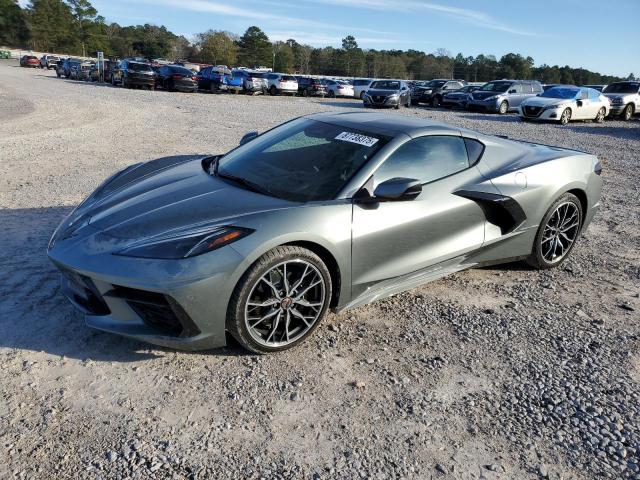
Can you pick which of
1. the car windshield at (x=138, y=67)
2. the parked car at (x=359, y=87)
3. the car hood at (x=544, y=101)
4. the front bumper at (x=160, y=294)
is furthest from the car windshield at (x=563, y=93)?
the car windshield at (x=138, y=67)

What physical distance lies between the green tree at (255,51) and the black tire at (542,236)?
84.2 meters

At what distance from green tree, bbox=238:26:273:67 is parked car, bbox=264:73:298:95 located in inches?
2046

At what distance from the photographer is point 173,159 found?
493 cm

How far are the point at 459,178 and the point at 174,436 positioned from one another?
2.75 m

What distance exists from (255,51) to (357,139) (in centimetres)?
8673


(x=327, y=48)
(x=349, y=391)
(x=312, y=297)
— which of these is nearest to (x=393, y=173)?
(x=312, y=297)

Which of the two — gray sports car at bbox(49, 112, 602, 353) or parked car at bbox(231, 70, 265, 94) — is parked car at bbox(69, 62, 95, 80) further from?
gray sports car at bbox(49, 112, 602, 353)

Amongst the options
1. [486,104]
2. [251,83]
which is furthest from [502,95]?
[251,83]

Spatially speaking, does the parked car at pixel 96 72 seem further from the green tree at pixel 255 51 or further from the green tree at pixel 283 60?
the green tree at pixel 255 51

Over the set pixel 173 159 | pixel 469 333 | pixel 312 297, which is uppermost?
pixel 173 159

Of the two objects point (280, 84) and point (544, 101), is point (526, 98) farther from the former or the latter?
point (280, 84)

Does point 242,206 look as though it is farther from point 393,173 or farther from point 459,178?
point 459,178

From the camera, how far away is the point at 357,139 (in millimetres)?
3939

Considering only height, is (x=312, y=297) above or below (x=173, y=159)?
below
